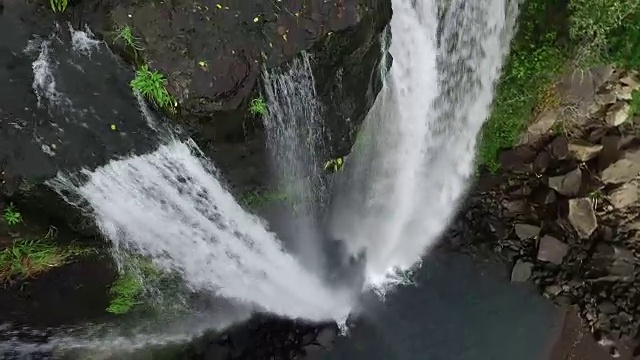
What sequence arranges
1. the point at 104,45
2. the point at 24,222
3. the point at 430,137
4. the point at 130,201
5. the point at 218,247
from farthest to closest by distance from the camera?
the point at 430,137
the point at 218,247
the point at 24,222
the point at 130,201
the point at 104,45

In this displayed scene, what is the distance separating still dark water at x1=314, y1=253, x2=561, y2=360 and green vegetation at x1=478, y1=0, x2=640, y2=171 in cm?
232

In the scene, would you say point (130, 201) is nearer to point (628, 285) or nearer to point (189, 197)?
point (189, 197)

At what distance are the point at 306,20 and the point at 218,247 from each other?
2994 millimetres

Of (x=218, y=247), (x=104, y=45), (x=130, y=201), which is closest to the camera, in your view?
(x=104, y=45)

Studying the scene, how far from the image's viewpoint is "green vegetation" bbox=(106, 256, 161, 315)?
7.10 metres

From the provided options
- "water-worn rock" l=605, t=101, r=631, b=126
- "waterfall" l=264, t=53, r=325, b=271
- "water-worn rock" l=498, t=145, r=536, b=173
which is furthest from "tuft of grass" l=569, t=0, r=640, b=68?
"waterfall" l=264, t=53, r=325, b=271

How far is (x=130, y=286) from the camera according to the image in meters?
7.28

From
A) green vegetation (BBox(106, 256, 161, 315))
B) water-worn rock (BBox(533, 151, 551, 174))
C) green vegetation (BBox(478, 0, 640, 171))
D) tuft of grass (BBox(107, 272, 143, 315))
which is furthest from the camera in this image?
water-worn rock (BBox(533, 151, 551, 174))

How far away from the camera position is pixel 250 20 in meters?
4.77

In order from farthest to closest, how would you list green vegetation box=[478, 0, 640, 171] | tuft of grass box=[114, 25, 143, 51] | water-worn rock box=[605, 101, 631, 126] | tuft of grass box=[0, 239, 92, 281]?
water-worn rock box=[605, 101, 631, 126], green vegetation box=[478, 0, 640, 171], tuft of grass box=[0, 239, 92, 281], tuft of grass box=[114, 25, 143, 51]

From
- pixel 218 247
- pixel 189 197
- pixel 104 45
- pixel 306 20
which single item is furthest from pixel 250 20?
pixel 218 247

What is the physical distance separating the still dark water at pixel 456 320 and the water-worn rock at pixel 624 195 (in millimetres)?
1755

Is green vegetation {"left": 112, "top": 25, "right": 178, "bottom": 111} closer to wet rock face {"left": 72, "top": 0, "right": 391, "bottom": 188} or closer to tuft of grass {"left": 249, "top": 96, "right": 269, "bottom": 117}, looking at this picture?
wet rock face {"left": 72, "top": 0, "right": 391, "bottom": 188}

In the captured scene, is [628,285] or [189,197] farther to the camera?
[628,285]
